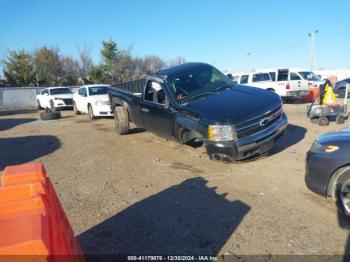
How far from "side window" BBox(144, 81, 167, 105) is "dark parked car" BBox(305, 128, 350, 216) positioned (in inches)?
152

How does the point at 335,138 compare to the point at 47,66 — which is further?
the point at 47,66

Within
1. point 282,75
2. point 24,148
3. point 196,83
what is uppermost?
point 196,83

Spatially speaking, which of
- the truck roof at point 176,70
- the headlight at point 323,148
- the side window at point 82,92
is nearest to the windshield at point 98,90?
the side window at point 82,92

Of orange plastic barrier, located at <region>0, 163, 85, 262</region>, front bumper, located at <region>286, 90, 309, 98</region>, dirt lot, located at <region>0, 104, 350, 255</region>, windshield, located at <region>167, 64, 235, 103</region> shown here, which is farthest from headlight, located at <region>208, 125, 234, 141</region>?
front bumper, located at <region>286, 90, 309, 98</region>

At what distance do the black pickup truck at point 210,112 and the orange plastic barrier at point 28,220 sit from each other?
3.66 meters

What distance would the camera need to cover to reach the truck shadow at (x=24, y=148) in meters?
8.23

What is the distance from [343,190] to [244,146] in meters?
2.10

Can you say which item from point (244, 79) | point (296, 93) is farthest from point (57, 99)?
point (296, 93)

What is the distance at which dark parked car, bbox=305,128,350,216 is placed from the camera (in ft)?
13.5

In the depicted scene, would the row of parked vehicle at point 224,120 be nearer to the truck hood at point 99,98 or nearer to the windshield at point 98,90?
the truck hood at point 99,98

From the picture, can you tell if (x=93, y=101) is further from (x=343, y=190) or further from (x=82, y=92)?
(x=343, y=190)

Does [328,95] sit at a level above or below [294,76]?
below

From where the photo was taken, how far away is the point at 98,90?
16984mm

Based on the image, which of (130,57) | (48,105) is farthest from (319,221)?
(130,57)
